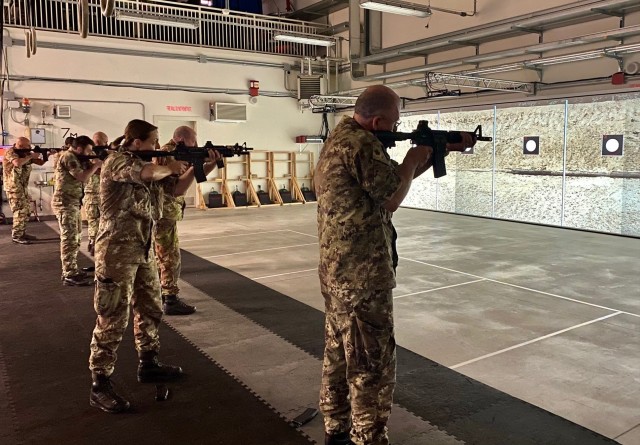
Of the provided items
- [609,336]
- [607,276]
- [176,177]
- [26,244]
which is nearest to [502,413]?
[609,336]

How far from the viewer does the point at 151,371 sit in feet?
11.4

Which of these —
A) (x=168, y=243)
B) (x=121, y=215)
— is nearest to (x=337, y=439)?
(x=121, y=215)

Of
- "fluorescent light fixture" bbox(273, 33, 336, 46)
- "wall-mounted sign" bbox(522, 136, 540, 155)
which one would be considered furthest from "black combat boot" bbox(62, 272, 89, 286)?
"wall-mounted sign" bbox(522, 136, 540, 155)

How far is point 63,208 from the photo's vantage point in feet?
20.5

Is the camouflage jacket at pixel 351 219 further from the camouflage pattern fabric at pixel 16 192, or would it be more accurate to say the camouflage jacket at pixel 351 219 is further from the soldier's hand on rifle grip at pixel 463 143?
the camouflage pattern fabric at pixel 16 192

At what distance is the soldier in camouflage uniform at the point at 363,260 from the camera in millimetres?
2291

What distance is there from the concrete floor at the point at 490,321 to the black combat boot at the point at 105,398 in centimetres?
77

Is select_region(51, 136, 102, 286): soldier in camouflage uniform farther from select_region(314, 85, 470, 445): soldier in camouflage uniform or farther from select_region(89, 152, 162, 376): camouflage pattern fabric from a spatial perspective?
select_region(314, 85, 470, 445): soldier in camouflage uniform

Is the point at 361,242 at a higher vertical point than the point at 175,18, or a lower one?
lower

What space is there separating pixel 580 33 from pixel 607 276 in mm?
4874

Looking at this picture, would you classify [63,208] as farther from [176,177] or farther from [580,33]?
[580,33]

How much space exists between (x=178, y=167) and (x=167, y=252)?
1849mm

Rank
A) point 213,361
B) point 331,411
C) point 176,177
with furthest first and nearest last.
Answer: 1. point 213,361
2. point 176,177
3. point 331,411

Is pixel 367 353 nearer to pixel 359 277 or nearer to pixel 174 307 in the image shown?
pixel 359 277
